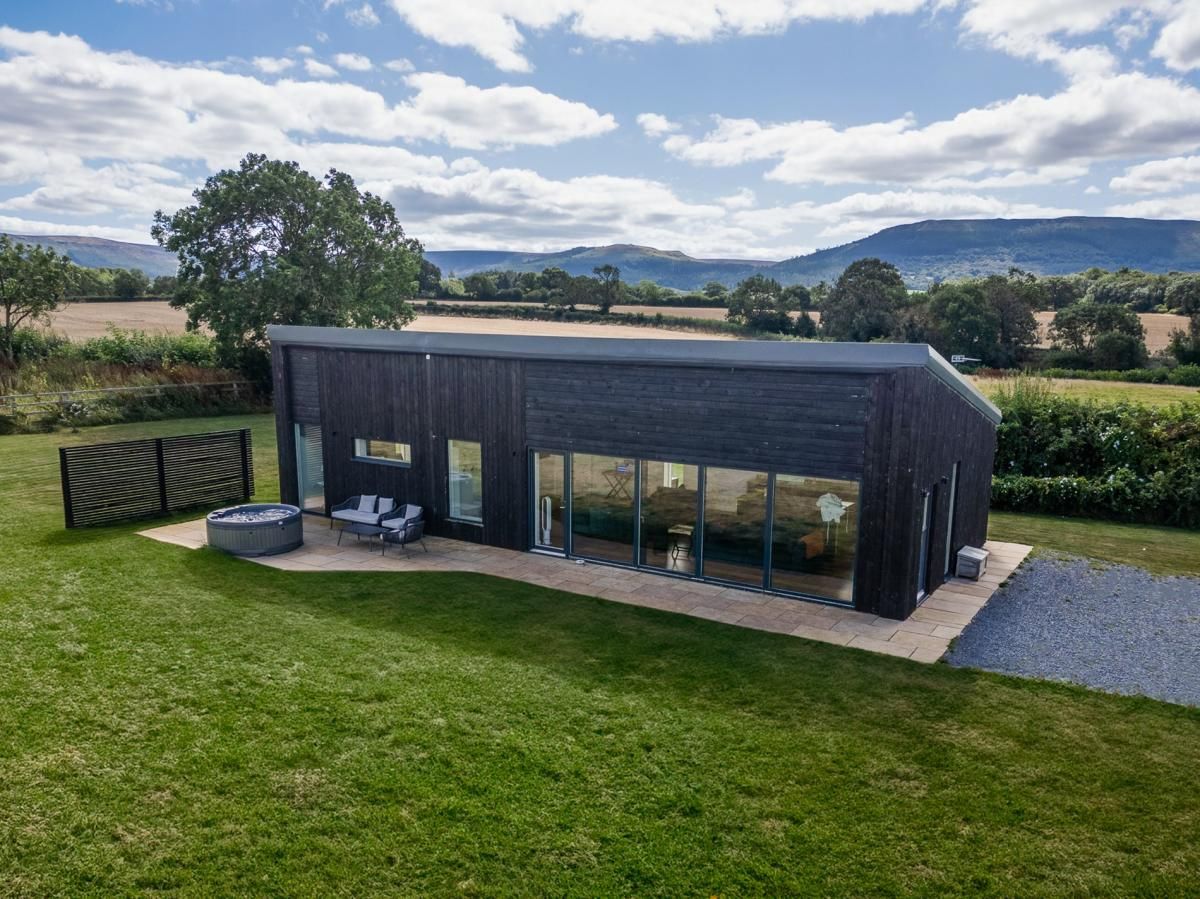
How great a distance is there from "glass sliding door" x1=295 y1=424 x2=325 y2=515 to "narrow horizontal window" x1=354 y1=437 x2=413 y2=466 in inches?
37.0

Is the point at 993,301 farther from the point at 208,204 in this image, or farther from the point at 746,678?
the point at 746,678

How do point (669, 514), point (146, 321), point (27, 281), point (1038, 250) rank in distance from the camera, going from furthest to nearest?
point (1038, 250), point (146, 321), point (27, 281), point (669, 514)

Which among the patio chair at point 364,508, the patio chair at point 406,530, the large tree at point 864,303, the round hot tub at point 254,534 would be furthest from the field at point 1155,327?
the round hot tub at point 254,534

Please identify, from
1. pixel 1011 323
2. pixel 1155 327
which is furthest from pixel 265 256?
pixel 1155 327

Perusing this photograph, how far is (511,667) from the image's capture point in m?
8.87

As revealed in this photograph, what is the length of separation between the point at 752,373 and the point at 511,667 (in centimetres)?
498

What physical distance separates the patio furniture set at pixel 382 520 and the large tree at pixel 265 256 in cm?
2022

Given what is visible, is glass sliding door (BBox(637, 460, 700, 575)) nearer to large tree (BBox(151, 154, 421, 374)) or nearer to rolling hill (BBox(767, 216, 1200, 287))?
large tree (BBox(151, 154, 421, 374))

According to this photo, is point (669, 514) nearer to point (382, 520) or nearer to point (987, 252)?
point (382, 520)

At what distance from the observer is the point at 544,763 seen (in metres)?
6.92

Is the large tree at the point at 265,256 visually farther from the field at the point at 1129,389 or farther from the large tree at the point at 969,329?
the large tree at the point at 969,329

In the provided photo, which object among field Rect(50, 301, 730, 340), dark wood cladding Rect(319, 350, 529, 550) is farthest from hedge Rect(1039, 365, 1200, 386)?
dark wood cladding Rect(319, 350, 529, 550)

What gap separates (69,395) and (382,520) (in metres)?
18.6

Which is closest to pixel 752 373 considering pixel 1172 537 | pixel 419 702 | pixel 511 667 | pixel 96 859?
pixel 511 667
